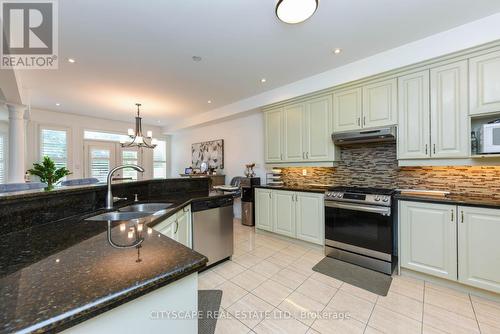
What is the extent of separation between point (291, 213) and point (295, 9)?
266 cm

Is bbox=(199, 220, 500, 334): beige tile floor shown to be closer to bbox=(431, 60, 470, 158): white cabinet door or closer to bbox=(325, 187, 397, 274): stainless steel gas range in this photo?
bbox=(325, 187, 397, 274): stainless steel gas range

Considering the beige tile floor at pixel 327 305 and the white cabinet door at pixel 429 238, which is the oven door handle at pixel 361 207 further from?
the beige tile floor at pixel 327 305

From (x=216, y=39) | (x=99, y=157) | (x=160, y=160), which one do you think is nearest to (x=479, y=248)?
(x=216, y=39)

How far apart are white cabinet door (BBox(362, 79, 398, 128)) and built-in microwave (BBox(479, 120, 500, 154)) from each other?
77 cm

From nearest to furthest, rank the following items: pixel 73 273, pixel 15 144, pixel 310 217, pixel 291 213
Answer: pixel 73 273
pixel 310 217
pixel 291 213
pixel 15 144

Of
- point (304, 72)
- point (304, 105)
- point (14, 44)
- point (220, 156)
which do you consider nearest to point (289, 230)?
point (304, 105)

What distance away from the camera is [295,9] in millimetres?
1714

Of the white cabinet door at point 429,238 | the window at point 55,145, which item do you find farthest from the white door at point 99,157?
the white cabinet door at point 429,238

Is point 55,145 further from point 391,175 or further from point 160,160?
point 391,175

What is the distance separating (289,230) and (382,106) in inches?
87.5

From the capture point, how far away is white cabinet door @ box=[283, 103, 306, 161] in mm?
3438

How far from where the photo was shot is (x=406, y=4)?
6.13 ft

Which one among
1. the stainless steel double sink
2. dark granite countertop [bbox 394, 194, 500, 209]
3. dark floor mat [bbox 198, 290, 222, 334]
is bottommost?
dark floor mat [bbox 198, 290, 222, 334]

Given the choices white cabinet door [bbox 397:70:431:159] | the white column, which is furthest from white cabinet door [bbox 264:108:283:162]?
the white column
